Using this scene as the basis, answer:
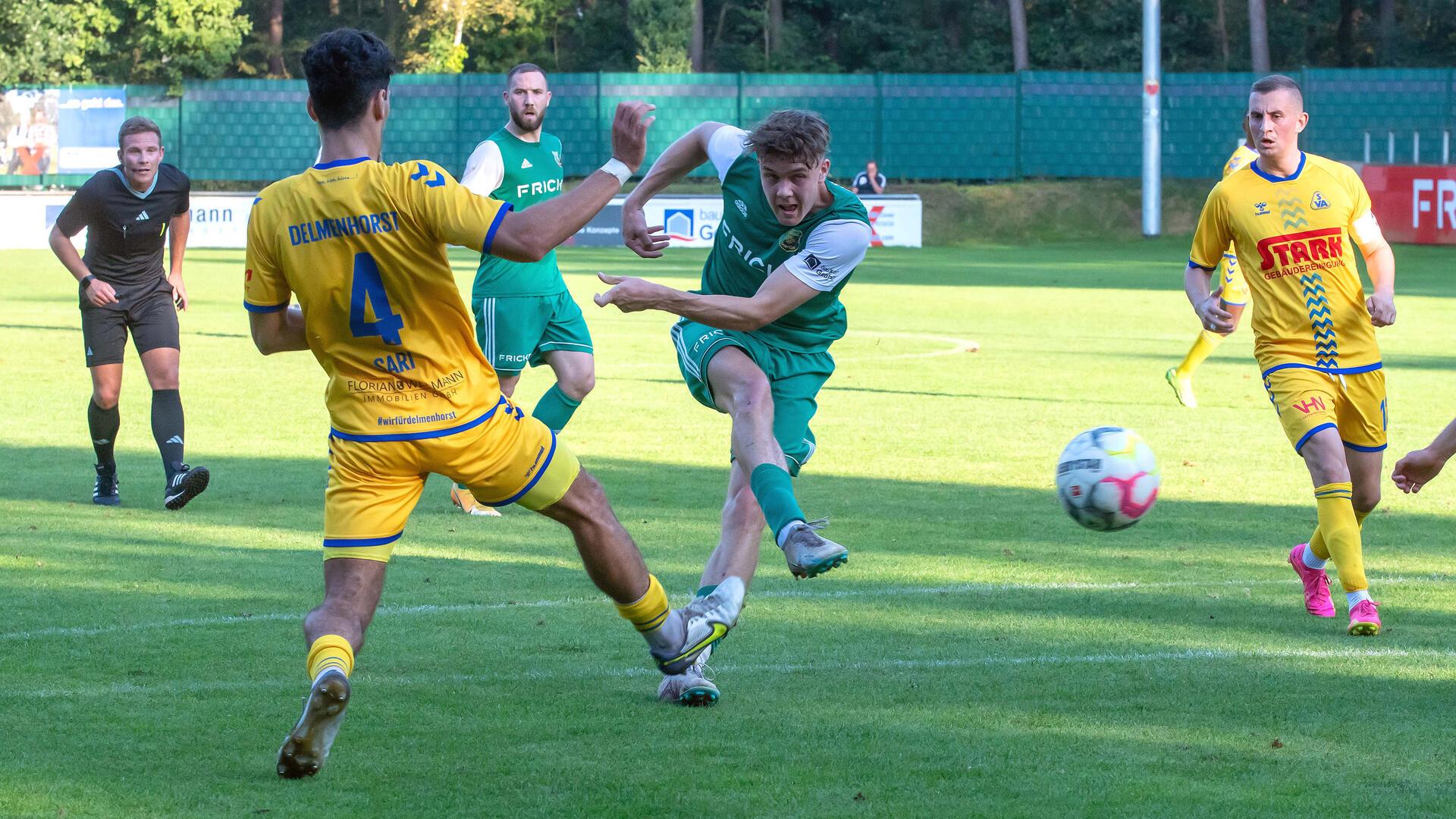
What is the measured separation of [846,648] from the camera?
6.09m

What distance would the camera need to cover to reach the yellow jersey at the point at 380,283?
14.8ft

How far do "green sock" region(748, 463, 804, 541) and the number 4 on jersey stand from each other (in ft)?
4.34

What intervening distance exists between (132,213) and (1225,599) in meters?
6.16

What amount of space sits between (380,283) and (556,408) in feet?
14.3

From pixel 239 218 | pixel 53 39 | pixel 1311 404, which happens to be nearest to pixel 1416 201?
pixel 239 218

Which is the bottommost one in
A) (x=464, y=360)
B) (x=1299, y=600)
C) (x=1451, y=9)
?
(x=1299, y=600)

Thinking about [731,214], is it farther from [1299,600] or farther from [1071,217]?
[1071,217]

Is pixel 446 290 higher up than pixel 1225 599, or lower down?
higher up

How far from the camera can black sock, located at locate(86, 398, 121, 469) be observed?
9.31m

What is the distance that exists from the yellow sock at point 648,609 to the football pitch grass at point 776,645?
1.00ft

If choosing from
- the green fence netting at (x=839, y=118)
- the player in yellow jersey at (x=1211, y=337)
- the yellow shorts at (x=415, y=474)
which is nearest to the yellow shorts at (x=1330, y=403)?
the yellow shorts at (x=415, y=474)

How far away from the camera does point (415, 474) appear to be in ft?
15.8

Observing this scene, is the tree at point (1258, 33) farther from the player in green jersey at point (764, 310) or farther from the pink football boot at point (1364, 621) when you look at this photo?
the player in green jersey at point (764, 310)

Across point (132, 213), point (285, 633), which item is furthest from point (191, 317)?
point (285, 633)
